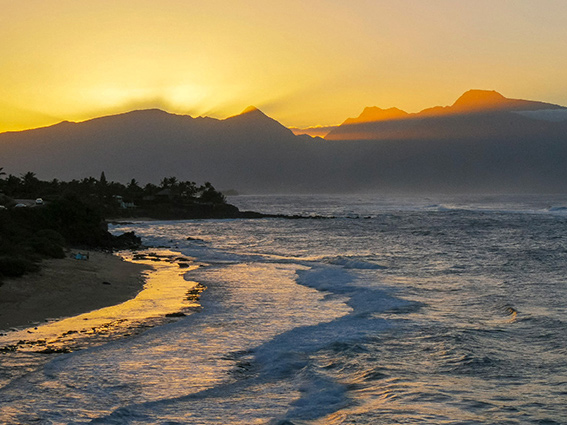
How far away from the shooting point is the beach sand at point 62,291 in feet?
55.6

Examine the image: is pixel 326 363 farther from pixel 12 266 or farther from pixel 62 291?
pixel 12 266

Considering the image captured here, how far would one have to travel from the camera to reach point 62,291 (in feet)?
66.4

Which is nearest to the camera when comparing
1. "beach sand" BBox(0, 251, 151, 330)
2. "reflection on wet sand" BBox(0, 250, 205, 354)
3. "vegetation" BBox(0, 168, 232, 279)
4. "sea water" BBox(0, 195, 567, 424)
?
"sea water" BBox(0, 195, 567, 424)

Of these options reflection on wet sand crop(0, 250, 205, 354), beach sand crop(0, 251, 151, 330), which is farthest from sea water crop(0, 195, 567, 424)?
beach sand crop(0, 251, 151, 330)

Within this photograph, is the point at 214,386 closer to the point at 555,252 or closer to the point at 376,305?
the point at 376,305

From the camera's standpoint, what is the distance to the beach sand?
16.9 meters

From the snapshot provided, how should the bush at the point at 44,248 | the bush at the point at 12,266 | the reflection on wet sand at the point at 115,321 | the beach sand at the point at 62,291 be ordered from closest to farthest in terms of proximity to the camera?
the reflection on wet sand at the point at 115,321, the beach sand at the point at 62,291, the bush at the point at 12,266, the bush at the point at 44,248

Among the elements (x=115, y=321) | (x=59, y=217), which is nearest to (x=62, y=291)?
(x=115, y=321)

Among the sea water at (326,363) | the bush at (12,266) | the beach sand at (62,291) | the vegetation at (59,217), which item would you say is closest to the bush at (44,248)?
the vegetation at (59,217)

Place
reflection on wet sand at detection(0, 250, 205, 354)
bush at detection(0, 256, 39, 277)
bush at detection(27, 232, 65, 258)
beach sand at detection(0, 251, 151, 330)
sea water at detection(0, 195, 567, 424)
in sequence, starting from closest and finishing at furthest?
sea water at detection(0, 195, 567, 424)
reflection on wet sand at detection(0, 250, 205, 354)
beach sand at detection(0, 251, 151, 330)
bush at detection(0, 256, 39, 277)
bush at detection(27, 232, 65, 258)

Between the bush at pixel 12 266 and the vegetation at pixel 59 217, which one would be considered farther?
the vegetation at pixel 59 217

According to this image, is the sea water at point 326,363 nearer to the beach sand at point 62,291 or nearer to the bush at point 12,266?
the beach sand at point 62,291

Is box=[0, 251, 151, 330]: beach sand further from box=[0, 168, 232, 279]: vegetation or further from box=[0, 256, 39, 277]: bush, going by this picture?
box=[0, 168, 232, 279]: vegetation

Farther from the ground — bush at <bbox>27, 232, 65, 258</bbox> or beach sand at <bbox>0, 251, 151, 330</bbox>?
bush at <bbox>27, 232, 65, 258</bbox>
